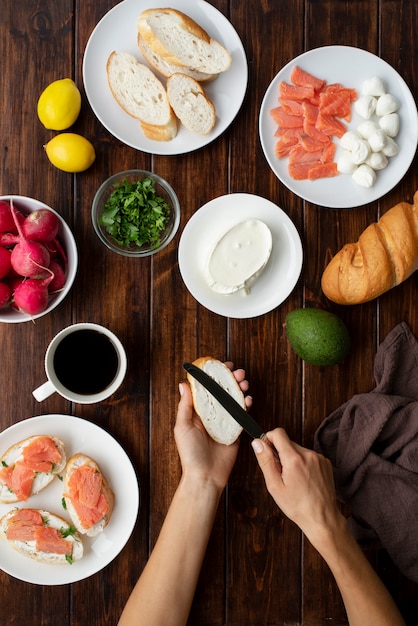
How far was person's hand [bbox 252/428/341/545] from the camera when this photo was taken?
1230 millimetres

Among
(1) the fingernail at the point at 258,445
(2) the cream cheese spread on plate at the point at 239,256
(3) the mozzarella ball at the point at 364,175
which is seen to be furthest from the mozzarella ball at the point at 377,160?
(1) the fingernail at the point at 258,445

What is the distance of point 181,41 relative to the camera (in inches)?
51.6

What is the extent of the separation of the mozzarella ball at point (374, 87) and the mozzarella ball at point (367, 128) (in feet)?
0.21

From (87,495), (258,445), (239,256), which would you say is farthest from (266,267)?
(87,495)

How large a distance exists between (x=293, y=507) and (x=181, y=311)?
1.62ft

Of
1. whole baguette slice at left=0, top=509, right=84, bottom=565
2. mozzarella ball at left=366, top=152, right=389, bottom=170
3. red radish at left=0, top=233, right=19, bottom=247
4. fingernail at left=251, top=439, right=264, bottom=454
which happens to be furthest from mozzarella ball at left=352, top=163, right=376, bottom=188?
whole baguette slice at left=0, top=509, right=84, bottom=565

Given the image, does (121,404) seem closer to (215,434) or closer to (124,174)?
(215,434)

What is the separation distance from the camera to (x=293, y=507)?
1.24 meters

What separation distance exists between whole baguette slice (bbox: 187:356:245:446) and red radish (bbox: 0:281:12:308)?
1.35 ft

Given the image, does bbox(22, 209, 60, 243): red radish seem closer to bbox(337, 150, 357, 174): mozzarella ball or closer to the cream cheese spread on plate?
the cream cheese spread on plate

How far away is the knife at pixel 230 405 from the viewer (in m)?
1.26

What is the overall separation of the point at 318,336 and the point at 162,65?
0.69m

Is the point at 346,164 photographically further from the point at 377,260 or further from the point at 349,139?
the point at 377,260

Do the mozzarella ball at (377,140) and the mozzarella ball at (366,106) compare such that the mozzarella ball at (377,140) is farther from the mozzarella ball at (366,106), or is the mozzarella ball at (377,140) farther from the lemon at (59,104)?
the lemon at (59,104)
